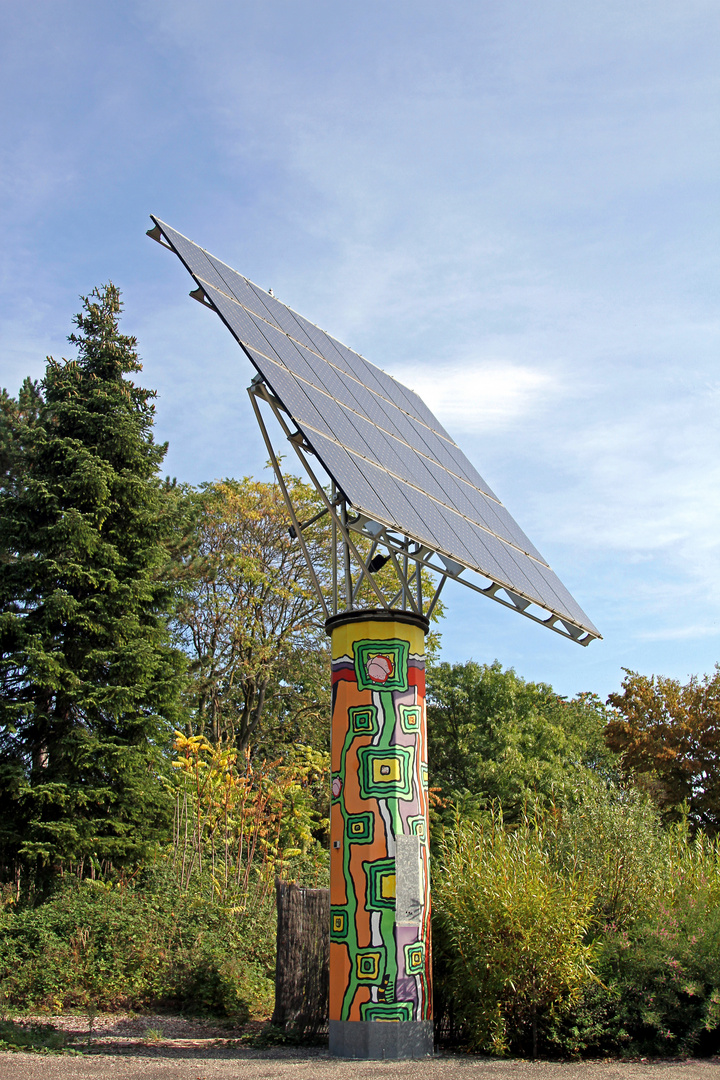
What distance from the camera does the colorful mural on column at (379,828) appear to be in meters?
8.98

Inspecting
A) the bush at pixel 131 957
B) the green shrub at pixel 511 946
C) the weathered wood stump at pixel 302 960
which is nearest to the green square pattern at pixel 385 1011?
the green shrub at pixel 511 946

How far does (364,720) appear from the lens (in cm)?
962

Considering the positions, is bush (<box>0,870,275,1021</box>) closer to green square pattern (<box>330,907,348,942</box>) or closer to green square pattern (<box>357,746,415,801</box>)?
green square pattern (<box>330,907,348,942</box>)

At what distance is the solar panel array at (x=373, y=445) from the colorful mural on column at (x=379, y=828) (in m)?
1.52

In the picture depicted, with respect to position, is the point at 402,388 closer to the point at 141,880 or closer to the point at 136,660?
the point at 136,660

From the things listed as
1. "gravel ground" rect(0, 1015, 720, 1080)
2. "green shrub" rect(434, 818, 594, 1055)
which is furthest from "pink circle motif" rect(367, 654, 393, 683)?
"gravel ground" rect(0, 1015, 720, 1080)

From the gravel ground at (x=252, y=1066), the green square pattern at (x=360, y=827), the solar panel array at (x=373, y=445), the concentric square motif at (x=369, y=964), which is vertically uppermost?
the solar panel array at (x=373, y=445)

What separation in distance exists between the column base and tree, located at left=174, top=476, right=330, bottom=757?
51.1 feet

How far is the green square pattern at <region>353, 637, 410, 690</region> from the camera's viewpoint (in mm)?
9742

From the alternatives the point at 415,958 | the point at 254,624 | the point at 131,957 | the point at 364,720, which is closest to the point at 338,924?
the point at 415,958

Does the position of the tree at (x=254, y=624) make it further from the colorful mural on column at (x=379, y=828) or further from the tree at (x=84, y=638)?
the colorful mural on column at (x=379, y=828)

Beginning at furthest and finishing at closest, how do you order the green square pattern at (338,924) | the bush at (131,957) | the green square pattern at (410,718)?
1. the bush at (131,957)
2. the green square pattern at (410,718)
3. the green square pattern at (338,924)

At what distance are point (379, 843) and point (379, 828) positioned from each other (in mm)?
149

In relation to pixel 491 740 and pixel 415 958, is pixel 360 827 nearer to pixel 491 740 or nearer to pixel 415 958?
pixel 415 958
